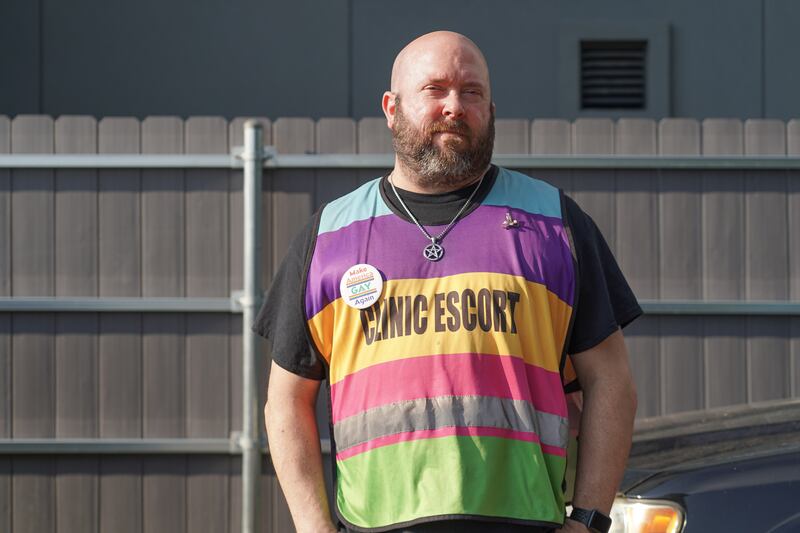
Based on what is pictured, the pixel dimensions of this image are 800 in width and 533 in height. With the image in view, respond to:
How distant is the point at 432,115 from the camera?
2293mm

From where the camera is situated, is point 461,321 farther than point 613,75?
No

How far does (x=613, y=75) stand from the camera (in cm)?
784

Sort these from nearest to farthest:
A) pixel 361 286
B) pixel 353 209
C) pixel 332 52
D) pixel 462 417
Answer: pixel 462 417 → pixel 361 286 → pixel 353 209 → pixel 332 52

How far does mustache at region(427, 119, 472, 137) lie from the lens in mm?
2277

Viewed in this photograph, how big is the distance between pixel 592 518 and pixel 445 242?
2.06ft

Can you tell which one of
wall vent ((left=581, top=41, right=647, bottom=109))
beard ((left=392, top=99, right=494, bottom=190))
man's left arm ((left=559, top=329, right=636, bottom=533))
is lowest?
man's left arm ((left=559, top=329, right=636, bottom=533))

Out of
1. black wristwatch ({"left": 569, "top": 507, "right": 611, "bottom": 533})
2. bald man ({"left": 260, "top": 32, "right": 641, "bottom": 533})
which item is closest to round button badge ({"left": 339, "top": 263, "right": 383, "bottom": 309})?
bald man ({"left": 260, "top": 32, "right": 641, "bottom": 533})

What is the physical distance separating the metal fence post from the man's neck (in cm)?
281

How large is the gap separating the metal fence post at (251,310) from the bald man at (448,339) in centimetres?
271

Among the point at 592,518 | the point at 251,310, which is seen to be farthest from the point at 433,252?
the point at 251,310

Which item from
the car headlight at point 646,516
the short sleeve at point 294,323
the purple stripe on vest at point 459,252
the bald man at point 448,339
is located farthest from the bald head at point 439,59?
the car headlight at point 646,516

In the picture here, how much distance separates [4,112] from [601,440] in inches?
256

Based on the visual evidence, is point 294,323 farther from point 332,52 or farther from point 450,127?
point 332,52

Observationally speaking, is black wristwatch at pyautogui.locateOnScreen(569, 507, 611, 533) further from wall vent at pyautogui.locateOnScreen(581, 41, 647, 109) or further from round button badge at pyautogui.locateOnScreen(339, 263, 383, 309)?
wall vent at pyautogui.locateOnScreen(581, 41, 647, 109)
